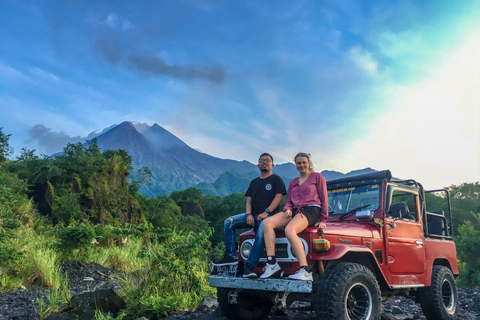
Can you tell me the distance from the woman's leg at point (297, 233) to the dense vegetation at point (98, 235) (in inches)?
105

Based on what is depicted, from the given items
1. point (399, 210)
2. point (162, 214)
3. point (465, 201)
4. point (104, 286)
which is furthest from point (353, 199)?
point (465, 201)

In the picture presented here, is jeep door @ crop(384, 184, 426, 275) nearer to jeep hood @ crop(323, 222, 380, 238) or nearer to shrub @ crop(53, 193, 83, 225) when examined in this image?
jeep hood @ crop(323, 222, 380, 238)

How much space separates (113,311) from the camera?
654 centimetres

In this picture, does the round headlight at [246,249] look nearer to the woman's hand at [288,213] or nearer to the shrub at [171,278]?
the woman's hand at [288,213]

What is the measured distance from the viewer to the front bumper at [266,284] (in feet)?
14.4

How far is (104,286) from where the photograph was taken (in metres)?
10.0

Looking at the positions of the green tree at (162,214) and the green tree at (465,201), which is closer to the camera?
the green tree at (162,214)

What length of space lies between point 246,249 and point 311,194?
120 centimetres

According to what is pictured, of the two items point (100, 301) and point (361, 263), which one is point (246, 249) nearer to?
point (361, 263)

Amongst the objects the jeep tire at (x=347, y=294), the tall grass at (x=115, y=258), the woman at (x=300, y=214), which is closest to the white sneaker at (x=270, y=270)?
the woman at (x=300, y=214)

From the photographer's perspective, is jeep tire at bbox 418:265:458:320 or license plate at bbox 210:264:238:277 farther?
jeep tire at bbox 418:265:458:320

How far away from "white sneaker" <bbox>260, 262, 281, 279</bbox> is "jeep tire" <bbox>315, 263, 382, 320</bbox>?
539 millimetres

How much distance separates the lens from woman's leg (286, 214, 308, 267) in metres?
4.69

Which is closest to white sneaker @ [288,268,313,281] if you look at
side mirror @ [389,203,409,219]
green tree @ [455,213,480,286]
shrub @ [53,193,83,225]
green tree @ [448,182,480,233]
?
side mirror @ [389,203,409,219]
